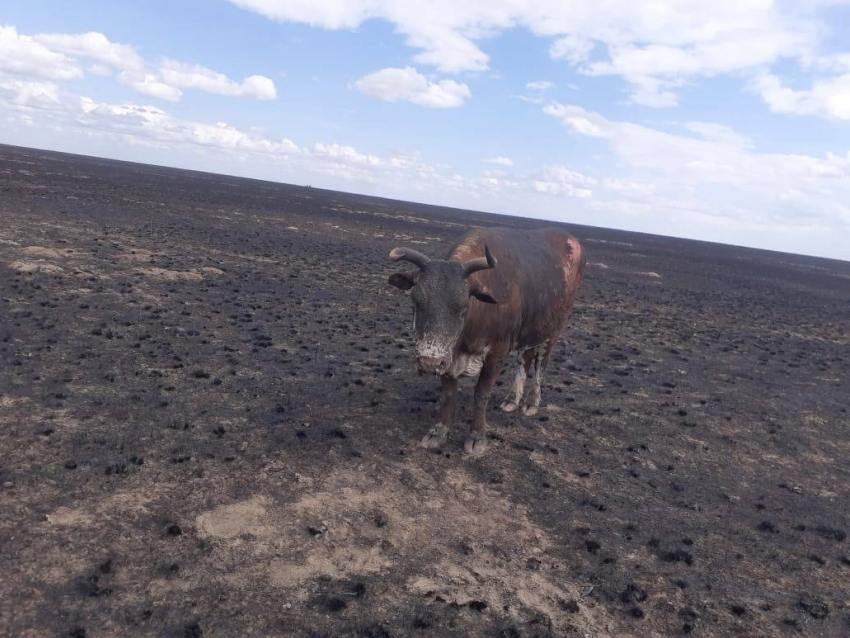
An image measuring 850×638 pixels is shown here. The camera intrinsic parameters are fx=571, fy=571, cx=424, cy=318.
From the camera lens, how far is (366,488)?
24.5ft

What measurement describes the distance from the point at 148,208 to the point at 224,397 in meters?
38.3

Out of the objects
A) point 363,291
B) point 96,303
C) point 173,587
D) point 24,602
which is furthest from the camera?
point 363,291

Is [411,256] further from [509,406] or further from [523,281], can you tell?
[509,406]

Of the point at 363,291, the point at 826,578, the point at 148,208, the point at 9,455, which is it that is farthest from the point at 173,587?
the point at 148,208

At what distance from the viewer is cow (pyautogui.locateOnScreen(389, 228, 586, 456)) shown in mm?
7215

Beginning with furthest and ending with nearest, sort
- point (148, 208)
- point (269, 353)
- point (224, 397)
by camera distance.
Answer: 1. point (148, 208)
2. point (269, 353)
3. point (224, 397)

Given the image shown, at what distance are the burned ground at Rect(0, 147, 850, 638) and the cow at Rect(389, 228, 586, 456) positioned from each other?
836mm

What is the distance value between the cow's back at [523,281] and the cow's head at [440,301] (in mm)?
353

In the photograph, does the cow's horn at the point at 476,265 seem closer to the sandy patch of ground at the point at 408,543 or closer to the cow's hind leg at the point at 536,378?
the sandy patch of ground at the point at 408,543

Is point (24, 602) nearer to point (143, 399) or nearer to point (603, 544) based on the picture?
point (143, 399)

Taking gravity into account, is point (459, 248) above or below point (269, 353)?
above

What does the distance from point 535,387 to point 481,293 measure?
430cm

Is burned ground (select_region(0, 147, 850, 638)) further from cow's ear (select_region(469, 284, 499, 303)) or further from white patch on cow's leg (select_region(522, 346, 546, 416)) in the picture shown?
cow's ear (select_region(469, 284, 499, 303))

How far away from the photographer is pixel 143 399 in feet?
30.7
